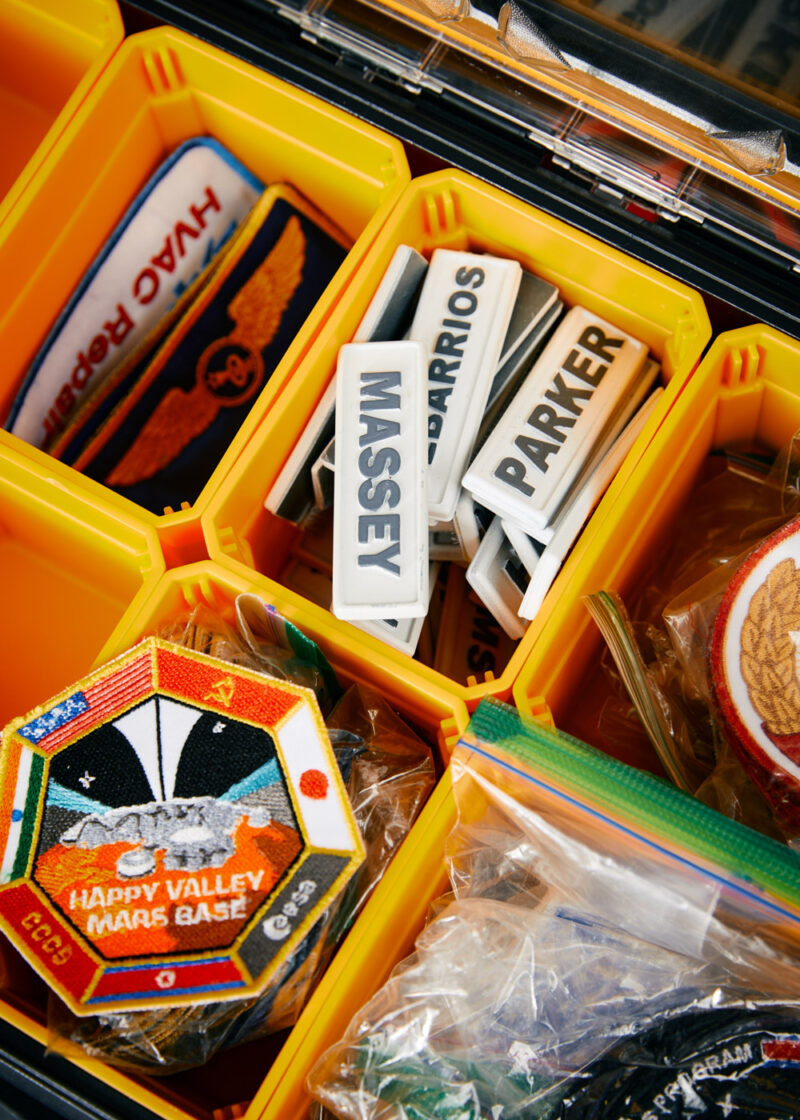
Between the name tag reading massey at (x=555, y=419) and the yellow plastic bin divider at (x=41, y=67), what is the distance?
0.70m

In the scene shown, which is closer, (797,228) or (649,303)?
(797,228)

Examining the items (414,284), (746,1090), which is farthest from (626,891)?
(414,284)

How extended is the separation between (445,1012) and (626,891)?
0.20 m

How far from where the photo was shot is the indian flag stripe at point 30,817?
1001mm

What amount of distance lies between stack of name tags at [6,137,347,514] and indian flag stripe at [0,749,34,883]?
42 centimetres

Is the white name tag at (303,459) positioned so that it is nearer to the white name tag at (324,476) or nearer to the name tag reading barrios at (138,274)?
the white name tag at (324,476)

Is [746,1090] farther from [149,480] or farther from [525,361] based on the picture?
[149,480]

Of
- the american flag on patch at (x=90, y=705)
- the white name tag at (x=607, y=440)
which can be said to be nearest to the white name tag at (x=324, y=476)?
the white name tag at (x=607, y=440)

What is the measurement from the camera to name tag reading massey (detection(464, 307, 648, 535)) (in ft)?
3.92

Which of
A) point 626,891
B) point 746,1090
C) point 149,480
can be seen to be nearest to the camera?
point 746,1090

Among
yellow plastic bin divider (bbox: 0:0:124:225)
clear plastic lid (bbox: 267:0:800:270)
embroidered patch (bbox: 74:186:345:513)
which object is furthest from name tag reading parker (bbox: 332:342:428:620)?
yellow plastic bin divider (bbox: 0:0:124:225)

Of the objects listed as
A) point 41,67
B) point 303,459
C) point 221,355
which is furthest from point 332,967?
point 41,67

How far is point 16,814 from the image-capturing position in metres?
1.02

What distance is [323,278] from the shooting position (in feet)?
4.76
